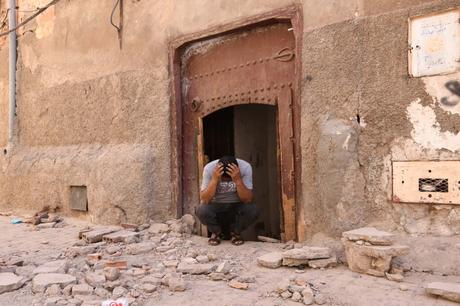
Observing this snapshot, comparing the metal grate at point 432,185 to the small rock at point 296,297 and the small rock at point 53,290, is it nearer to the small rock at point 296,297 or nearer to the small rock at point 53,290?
the small rock at point 296,297

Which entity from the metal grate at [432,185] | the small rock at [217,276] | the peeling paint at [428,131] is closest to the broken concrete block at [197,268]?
the small rock at [217,276]

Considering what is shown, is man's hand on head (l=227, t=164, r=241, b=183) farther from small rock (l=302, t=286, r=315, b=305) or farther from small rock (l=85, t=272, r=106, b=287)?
small rock (l=302, t=286, r=315, b=305)

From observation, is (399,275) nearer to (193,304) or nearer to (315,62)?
(193,304)

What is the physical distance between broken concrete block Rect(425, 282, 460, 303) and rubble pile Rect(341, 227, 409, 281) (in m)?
0.31

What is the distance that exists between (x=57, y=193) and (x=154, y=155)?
1892 mm

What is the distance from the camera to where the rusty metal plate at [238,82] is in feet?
14.4

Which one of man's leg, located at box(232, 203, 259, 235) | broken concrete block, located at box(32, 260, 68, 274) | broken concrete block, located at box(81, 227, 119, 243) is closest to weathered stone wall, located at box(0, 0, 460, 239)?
broken concrete block, located at box(81, 227, 119, 243)

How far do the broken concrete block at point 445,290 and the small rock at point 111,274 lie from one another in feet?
6.83

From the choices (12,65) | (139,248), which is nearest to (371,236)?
(139,248)

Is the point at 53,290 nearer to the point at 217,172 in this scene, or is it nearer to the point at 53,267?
the point at 53,267

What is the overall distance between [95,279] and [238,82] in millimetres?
2556

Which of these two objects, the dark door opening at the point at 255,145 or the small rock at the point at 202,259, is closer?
the small rock at the point at 202,259

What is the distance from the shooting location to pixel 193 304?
9.11 ft

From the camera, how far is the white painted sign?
10.7ft
